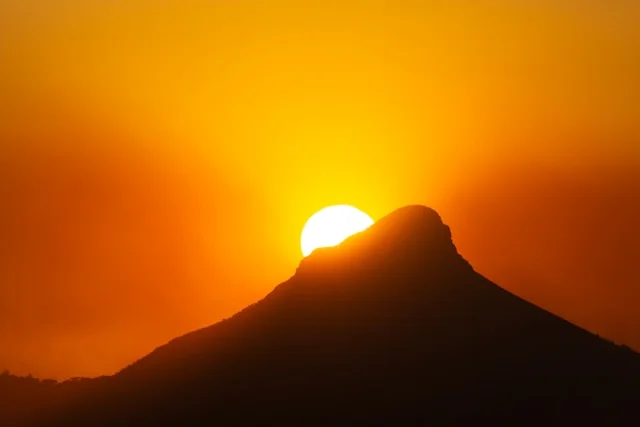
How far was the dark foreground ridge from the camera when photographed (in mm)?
109938

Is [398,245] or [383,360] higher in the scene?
[398,245]

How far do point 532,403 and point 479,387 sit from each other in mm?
5826

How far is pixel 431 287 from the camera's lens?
12875cm

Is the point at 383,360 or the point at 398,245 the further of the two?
the point at 398,245

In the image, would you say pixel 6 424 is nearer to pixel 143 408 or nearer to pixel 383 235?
pixel 143 408

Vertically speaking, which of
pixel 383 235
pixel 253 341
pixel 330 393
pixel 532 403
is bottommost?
pixel 532 403

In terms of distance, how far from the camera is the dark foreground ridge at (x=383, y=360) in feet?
361

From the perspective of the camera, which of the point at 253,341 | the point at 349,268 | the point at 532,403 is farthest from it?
the point at 349,268

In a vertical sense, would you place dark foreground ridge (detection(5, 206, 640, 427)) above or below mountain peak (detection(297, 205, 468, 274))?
below

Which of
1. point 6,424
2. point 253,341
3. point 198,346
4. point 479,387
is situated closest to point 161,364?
point 198,346

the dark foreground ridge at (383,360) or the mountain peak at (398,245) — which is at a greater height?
the mountain peak at (398,245)

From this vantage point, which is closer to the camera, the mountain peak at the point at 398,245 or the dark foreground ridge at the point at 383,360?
the dark foreground ridge at the point at 383,360

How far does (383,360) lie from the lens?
11738cm

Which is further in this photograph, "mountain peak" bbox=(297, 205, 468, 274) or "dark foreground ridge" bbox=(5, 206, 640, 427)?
"mountain peak" bbox=(297, 205, 468, 274)
